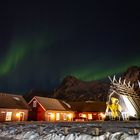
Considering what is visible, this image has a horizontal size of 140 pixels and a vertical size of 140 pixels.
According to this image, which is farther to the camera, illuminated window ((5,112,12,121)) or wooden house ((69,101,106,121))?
wooden house ((69,101,106,121))

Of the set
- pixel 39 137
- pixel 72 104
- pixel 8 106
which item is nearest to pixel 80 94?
pixel 72 104

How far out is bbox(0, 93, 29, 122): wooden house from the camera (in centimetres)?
5738

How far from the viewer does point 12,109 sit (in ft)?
195

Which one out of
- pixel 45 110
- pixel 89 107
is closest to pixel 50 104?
pixel 45 110

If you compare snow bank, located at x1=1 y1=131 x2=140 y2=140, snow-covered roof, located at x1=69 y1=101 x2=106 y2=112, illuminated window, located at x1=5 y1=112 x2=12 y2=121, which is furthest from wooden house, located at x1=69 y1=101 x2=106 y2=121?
snow bank, located at x1=1 y1=131 x2=140 y2=140

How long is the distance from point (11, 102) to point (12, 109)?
2835 mm

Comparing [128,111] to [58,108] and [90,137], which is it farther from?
[90,137]

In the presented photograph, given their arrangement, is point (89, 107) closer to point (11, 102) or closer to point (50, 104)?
point (50, 104)

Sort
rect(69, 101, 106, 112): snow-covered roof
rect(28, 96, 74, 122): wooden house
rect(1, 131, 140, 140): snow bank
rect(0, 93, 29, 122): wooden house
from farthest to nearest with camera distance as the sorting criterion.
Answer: rect(69, 101, 106, 112): snow-covered roof
rect(28, 96, 74, 122): wooden house
rect(0, 93, 29, 122): wooden house
rect(1, 131, 140, 140): snow bank

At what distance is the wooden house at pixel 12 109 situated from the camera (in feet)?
188

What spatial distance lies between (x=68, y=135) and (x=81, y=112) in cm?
6293

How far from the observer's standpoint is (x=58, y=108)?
7175 centimetres

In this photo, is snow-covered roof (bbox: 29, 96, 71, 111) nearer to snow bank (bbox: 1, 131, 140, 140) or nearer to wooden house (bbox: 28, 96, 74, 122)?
wooden house (bbox: 28, 96, 74, 122)

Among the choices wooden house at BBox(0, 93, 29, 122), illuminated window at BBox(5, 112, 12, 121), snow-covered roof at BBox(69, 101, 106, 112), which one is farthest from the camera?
snow-covered roof at BBox(69, 101, 106, 112)
